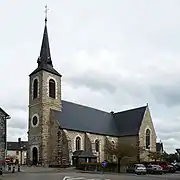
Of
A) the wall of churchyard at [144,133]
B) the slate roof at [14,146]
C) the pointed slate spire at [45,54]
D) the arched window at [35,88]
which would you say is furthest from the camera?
the slate roof at [14,146]

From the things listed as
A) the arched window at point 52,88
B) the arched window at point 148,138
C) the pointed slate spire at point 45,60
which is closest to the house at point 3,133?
the arched window at point 52,88

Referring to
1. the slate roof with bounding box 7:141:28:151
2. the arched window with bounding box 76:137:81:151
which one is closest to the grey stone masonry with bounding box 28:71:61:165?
the arched window with bounding box 76:137:81:151

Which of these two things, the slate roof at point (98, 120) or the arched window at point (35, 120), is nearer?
the arched window at point (35, 120)

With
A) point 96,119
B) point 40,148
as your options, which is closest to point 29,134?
point 40,148

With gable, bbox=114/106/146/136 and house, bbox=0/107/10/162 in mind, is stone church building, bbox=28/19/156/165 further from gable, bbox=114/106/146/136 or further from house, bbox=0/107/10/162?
house, bbox=0/107/10/162

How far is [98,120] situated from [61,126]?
1306 centimetres

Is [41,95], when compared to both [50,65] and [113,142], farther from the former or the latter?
[113,142]

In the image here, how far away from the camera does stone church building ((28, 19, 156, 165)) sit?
5259 centimetres

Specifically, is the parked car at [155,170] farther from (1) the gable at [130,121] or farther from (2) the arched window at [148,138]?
(2) the arched window at [148,138]

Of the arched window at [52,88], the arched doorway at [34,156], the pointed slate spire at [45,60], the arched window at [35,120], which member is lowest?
the arched doorway at [34,156]

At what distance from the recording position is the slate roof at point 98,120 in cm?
5575

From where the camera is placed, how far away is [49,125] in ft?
176

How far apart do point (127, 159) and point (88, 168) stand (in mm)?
15001

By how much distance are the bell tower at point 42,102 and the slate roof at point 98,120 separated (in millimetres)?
1928
